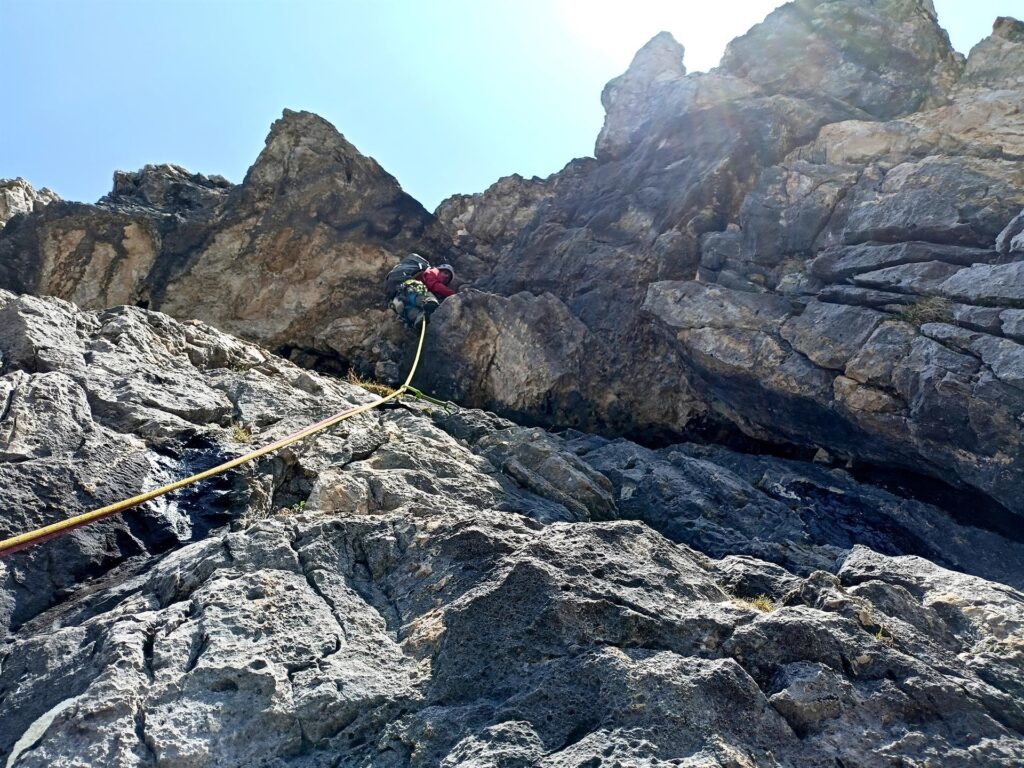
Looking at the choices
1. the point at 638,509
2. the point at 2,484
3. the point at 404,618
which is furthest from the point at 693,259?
the point at 2,484

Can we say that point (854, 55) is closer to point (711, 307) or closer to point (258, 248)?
point (711, 307)

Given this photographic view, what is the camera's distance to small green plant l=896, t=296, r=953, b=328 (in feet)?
31.6

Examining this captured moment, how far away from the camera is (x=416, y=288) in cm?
1565

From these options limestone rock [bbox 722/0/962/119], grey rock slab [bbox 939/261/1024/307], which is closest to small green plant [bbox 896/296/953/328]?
grey rock slab [bbox 939/261/1024/307]

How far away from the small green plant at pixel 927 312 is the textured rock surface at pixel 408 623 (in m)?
3.76

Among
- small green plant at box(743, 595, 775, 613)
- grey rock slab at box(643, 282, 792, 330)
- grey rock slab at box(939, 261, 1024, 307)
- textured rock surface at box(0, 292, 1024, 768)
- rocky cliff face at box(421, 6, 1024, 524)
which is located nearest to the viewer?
textured rock surface at box(0, 292, 1024, 768)

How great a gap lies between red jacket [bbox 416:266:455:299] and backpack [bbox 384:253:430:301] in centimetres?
18

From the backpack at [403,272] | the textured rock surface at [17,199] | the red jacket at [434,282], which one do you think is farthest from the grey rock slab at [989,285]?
the textured rock surface at [17,199]

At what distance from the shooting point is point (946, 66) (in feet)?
53.9

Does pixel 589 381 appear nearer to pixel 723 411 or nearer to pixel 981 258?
pixel 723 411

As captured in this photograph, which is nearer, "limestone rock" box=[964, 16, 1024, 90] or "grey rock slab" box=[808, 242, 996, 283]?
"grey rock slab" box=[808, 242, 996, 283]

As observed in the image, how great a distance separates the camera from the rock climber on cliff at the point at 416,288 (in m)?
15.3

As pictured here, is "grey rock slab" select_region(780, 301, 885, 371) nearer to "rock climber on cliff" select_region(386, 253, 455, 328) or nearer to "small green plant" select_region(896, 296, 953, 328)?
"small green plant" select_region(896, 296, 953, 328)

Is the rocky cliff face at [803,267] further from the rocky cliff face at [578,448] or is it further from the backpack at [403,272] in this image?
the backpack at [403,272]
